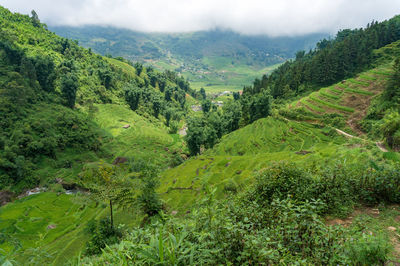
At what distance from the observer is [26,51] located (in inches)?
3110

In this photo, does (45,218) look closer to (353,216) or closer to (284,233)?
(284,233)

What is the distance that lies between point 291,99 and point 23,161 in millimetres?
83126

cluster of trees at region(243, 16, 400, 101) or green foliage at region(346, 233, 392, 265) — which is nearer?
green foliage at region(346, 233, 392, 265)

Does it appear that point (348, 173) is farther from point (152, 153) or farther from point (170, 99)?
point (170, 99)

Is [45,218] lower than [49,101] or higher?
lower

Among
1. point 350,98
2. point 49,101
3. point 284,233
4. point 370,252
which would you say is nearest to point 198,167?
point 284,233

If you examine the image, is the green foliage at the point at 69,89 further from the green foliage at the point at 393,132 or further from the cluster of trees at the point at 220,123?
the green foliage at the point at 393,132

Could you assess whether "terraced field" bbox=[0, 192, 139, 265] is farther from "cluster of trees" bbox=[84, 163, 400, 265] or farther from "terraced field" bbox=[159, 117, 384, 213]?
"cluster of trees" bbox=[84, 163, 400, 265]

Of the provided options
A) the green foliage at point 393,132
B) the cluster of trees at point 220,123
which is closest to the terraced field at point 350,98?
the cluster of trees at point 220,123

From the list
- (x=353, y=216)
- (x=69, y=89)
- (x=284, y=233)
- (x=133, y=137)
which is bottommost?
(x=133, y=137)

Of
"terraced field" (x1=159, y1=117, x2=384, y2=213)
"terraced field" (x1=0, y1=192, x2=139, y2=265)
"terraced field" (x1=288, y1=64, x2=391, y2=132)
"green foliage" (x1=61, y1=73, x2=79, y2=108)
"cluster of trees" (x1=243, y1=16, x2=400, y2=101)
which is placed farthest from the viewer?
"green foliage" (x1=61, y1=73, x2=79, y2=108)

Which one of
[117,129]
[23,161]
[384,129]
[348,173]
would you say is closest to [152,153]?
[117,129]

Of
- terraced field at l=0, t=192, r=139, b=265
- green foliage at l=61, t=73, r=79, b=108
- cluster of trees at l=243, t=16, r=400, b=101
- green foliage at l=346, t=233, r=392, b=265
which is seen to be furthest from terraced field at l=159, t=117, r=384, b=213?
green foliage at l=61, t=73, r=79, b=108

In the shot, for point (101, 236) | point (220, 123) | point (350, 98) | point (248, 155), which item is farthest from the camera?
point (220, 123)
